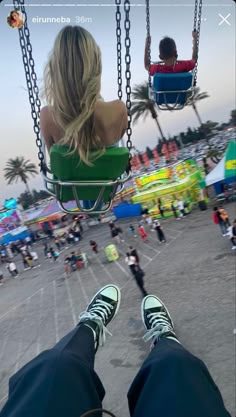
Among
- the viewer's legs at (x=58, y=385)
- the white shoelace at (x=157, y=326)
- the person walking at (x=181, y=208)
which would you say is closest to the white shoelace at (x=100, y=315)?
the white shoelace at (x=157, y=326)

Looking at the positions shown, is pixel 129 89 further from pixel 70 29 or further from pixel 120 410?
pixel 120 410

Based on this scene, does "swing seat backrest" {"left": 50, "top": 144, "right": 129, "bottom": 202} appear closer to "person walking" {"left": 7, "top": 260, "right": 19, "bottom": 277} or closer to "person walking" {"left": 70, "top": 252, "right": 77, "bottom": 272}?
"person walking" {"left": 70, "top": 252, "right": 77, "bottom": 272}

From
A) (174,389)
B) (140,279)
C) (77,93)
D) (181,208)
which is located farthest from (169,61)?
(181,208)

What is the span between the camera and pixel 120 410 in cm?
416

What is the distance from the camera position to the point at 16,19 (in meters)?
1.92

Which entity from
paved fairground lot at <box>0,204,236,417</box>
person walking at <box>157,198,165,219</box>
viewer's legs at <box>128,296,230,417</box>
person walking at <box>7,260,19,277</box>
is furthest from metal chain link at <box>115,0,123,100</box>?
person walking at <box>157,198,165,219</box>

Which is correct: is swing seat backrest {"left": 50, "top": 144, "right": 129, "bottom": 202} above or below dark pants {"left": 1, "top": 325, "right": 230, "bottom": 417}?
above

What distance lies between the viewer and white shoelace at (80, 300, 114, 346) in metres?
2.41

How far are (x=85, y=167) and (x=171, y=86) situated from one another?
1.42 m

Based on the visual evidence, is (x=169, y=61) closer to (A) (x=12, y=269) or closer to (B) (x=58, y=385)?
(B) (x=58, y=385)

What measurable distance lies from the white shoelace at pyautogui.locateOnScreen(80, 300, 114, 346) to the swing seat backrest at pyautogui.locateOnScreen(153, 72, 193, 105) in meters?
1.68

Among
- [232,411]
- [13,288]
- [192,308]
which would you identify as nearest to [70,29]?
[232,411]

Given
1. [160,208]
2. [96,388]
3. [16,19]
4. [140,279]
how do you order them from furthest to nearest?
[160,208] → [140,279] → [16,19] → [96,388]

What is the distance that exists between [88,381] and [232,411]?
2658 millimetres
